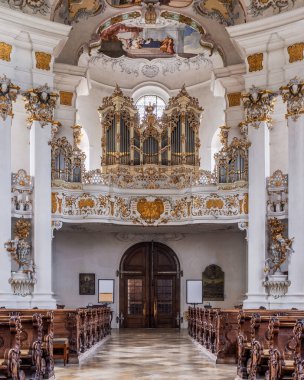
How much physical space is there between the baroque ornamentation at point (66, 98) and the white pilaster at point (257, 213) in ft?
23.1

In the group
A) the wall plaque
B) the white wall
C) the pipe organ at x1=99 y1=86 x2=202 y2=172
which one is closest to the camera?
the pipe organ at x1=99 y1=86 x2=202 y2=172

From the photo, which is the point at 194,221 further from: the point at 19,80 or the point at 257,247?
the point at 19,80

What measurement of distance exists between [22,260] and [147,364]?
8.40m

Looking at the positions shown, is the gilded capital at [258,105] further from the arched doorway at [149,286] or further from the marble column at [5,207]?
the arched doorway at [149,286]

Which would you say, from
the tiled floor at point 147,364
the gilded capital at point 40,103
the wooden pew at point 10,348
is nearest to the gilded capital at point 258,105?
the gilded capital at point 40,103

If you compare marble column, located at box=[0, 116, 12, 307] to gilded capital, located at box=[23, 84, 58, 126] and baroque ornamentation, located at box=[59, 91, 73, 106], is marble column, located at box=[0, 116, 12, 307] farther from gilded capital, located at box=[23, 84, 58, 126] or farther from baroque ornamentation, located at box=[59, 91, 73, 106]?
baroque ornamentation, located at box=[59, 91, 73, 106]

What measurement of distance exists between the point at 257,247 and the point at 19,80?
928 cm

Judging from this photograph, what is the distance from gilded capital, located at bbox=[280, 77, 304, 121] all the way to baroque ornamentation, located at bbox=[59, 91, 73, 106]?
8179mm

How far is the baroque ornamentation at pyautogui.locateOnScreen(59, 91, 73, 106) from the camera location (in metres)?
28.5

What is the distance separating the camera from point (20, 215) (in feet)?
80.4

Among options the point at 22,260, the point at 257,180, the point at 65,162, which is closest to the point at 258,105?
the point at 257,180

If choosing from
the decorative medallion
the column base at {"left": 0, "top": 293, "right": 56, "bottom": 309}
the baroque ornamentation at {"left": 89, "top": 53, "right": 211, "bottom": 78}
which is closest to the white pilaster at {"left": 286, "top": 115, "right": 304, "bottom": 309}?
the decorative medallion

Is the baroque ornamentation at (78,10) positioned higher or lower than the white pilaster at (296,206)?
higher

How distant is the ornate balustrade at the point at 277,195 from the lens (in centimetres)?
2464
